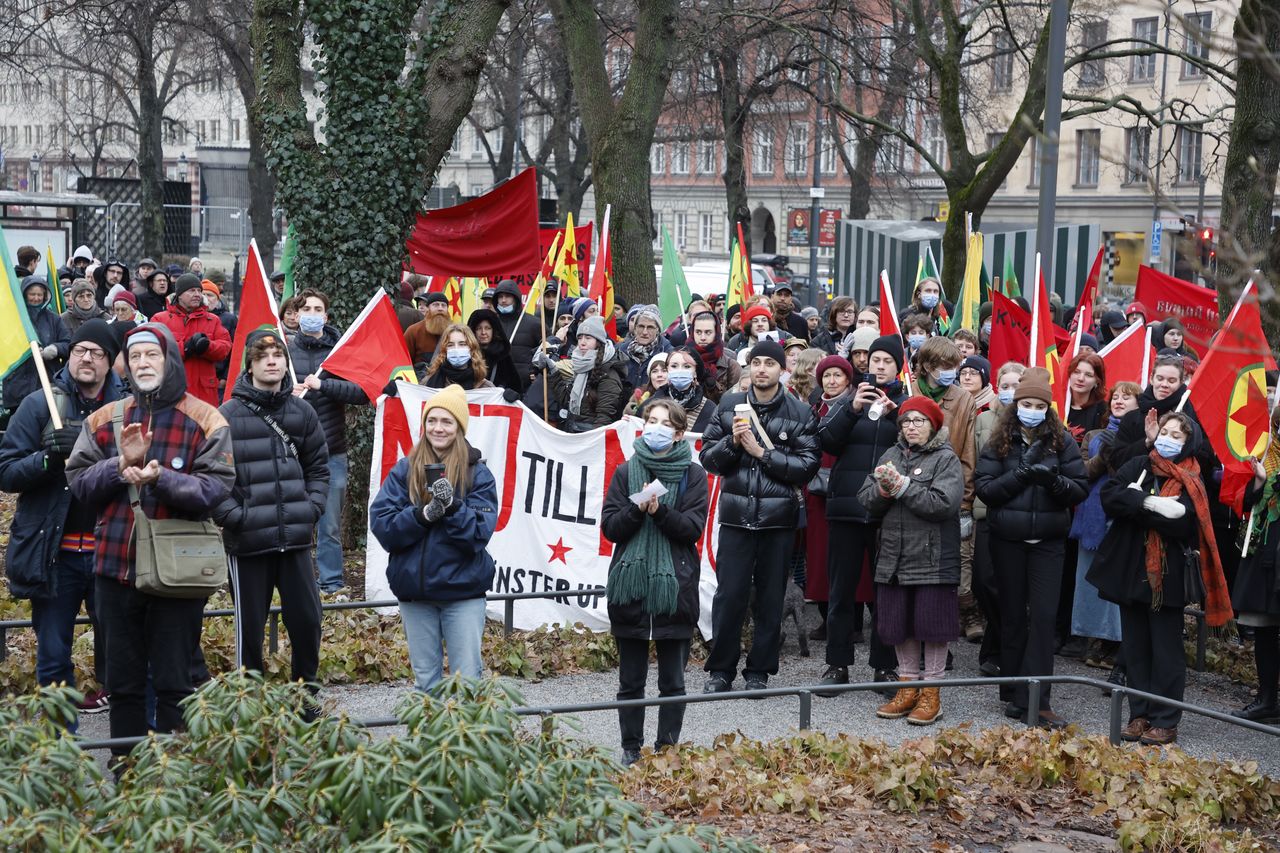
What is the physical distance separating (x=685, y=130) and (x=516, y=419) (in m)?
32.9

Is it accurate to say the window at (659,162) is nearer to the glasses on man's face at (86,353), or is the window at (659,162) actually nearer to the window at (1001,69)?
the window at (1001,69)

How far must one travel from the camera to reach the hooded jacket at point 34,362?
31.7ft

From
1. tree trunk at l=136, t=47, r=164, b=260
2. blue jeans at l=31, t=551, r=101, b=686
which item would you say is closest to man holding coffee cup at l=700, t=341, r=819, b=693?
blue jeans at l=31, t=551, r=101, b=686

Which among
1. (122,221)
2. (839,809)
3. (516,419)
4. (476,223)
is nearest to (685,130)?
(122,221)

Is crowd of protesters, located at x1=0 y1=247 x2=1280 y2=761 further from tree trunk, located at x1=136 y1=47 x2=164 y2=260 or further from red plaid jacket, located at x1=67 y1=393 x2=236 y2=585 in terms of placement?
tree trunk, located at x1=136 y1=47 x2=164 y2=260

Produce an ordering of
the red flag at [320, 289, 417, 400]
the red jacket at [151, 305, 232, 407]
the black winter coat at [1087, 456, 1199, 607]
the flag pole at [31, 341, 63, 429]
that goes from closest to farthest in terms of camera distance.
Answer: the flag pole at [31, 341, 63, 429], the black winter coat at [1087, 456, 1199, 607], the red flag at [320, 289, 417, 400], the red jacket at [151, 305, 232, 407]

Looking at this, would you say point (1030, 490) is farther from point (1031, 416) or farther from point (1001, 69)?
point (1001, 69)

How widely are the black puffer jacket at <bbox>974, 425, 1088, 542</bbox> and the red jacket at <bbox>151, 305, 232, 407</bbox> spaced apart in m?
5.23

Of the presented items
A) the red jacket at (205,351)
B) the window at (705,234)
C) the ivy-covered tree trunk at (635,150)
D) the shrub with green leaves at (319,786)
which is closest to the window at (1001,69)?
the ivy-covered tree trunk at (635,150)

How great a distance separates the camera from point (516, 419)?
10.5 m

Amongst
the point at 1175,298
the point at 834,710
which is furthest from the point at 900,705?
the point at 1175,298

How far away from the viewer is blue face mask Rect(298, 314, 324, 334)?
1033 cm

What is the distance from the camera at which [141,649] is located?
6.64 m

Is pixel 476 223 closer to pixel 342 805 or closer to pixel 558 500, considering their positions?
pixel 558 500
